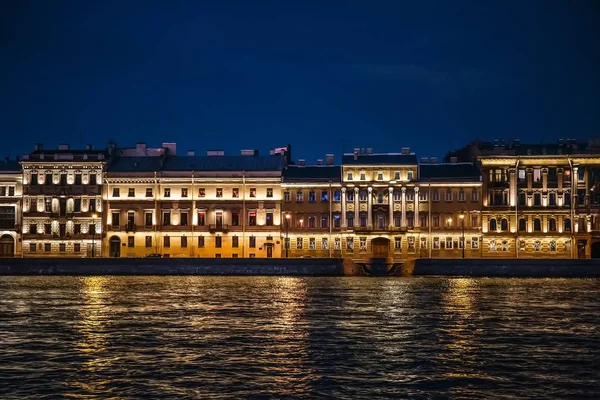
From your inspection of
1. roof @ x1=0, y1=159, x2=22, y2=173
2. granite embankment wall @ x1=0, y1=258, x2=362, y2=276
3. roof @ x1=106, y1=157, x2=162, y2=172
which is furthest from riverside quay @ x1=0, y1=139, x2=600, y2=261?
granite embankment wall @ x1=0, y1=258, x2=362, y2=276

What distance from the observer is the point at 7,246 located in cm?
9344

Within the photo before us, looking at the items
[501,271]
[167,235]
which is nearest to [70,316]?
[501,271]

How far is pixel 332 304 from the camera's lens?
4478 cm

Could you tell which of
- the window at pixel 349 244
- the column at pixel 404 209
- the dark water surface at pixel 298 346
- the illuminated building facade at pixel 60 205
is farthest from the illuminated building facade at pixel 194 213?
the dark water surface at pixel 298 346

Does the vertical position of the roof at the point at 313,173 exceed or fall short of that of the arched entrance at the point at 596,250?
it exceeds it

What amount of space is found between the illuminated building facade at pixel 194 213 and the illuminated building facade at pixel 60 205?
1.61 metres

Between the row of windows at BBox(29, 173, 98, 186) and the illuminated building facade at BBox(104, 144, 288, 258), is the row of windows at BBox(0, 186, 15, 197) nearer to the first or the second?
the row of windows at BBox(29, 173, 98, 186)

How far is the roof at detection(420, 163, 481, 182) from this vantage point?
91.2 metres

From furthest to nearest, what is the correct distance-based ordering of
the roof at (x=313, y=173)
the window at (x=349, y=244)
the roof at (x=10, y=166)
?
the roof at (x=10, y=166), the roof at (x=313, y=173), the window at (x=349, y=244)

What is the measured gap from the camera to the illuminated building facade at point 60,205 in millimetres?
91938

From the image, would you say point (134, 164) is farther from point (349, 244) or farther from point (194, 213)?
point (349, 244)

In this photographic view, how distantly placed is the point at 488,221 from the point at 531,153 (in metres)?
8.17

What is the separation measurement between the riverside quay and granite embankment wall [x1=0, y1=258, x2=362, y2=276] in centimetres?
1085

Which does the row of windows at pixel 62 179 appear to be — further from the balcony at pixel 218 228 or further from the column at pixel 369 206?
the column at pixel 369 206
